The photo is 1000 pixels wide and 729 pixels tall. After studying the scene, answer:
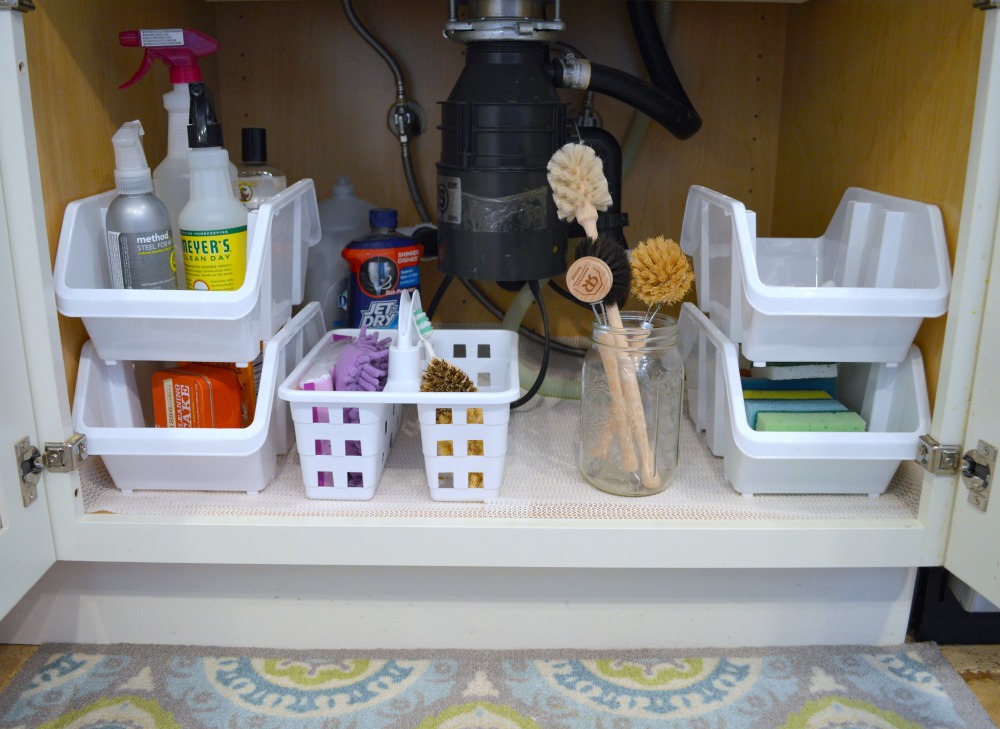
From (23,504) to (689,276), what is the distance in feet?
2.06

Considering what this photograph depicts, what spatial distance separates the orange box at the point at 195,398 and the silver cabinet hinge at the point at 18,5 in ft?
1.12

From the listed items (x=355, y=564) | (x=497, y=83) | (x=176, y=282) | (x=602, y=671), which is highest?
(x=497, y=83)

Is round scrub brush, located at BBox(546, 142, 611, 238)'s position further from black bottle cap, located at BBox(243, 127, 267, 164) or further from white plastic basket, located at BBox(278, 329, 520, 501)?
black bottle cap, located at BBox(243, 127, 267, 164)

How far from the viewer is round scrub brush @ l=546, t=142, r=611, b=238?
83 cm

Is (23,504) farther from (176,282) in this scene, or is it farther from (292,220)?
(292,220)

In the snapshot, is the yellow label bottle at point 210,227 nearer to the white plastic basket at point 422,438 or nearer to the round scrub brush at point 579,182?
the white plastic basket at point 422,438

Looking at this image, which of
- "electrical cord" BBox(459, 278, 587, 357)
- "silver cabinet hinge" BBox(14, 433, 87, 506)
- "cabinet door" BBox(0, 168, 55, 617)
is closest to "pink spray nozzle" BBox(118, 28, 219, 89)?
"cabinet door" BBox(0, 168, 55, 617)

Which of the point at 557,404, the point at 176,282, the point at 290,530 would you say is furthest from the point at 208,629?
the point at 557,404

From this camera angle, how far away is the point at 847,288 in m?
0.79

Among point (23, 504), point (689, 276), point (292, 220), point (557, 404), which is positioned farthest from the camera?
point (557, 404)

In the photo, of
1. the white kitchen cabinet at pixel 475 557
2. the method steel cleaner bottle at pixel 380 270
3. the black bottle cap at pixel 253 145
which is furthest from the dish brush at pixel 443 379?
the black bottle cap at pixel 253 145

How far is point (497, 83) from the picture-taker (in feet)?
3.01

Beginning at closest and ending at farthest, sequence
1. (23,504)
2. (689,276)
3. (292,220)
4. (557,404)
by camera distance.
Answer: (23,504), (689,276), (292,220), (557,404)

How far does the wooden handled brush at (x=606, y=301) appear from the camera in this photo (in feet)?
2.64
